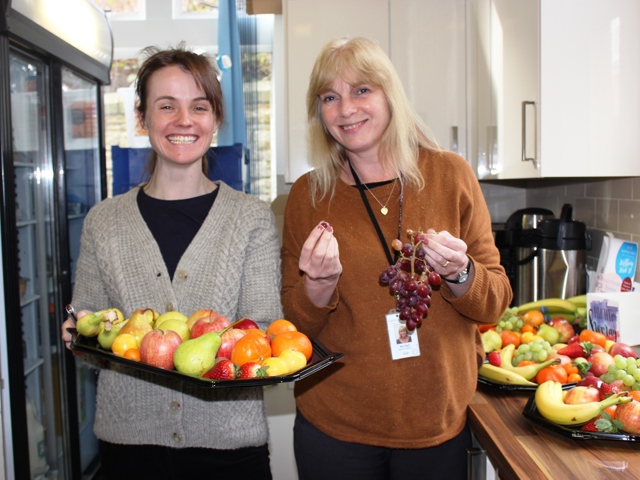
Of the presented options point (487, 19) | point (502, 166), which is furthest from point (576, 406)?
point (487, 19)

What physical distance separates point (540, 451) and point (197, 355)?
2.31 ft

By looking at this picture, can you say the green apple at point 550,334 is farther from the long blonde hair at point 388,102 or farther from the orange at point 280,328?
the orange at point 280,328

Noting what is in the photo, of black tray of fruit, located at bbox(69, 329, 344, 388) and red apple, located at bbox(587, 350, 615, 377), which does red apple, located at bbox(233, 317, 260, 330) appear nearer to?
black tray of fruit, located at bbox(69, 329, 344, 388)

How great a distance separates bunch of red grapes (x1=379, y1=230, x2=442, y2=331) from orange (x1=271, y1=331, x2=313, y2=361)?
212 millimetres

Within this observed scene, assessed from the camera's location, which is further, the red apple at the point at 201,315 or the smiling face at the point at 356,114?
the smiling face at the point at 356,114

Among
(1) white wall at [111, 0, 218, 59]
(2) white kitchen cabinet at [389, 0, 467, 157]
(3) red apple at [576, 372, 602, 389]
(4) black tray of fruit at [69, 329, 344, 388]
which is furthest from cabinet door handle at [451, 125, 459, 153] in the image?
(1) white wall at [111, 0, 218, 59]

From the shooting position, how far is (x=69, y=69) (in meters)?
2.78

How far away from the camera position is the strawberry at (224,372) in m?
1.07

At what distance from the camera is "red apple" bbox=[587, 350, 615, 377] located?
158 centimetres

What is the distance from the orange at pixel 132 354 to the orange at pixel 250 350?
18 centimetres

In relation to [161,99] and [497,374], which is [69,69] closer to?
[161,99]

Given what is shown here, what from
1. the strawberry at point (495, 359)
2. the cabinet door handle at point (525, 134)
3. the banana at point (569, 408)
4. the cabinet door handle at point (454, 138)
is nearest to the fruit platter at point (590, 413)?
the banana at point (569, 408)

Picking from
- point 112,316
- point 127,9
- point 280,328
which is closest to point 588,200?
point 280,328

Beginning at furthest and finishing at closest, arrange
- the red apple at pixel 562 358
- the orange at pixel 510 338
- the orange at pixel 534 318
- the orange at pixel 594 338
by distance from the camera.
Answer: the orange at pixel 534 318 → the orange at pixel 510 338 → the orange at pixel 594 338 → the red apple at pixel 562 358
